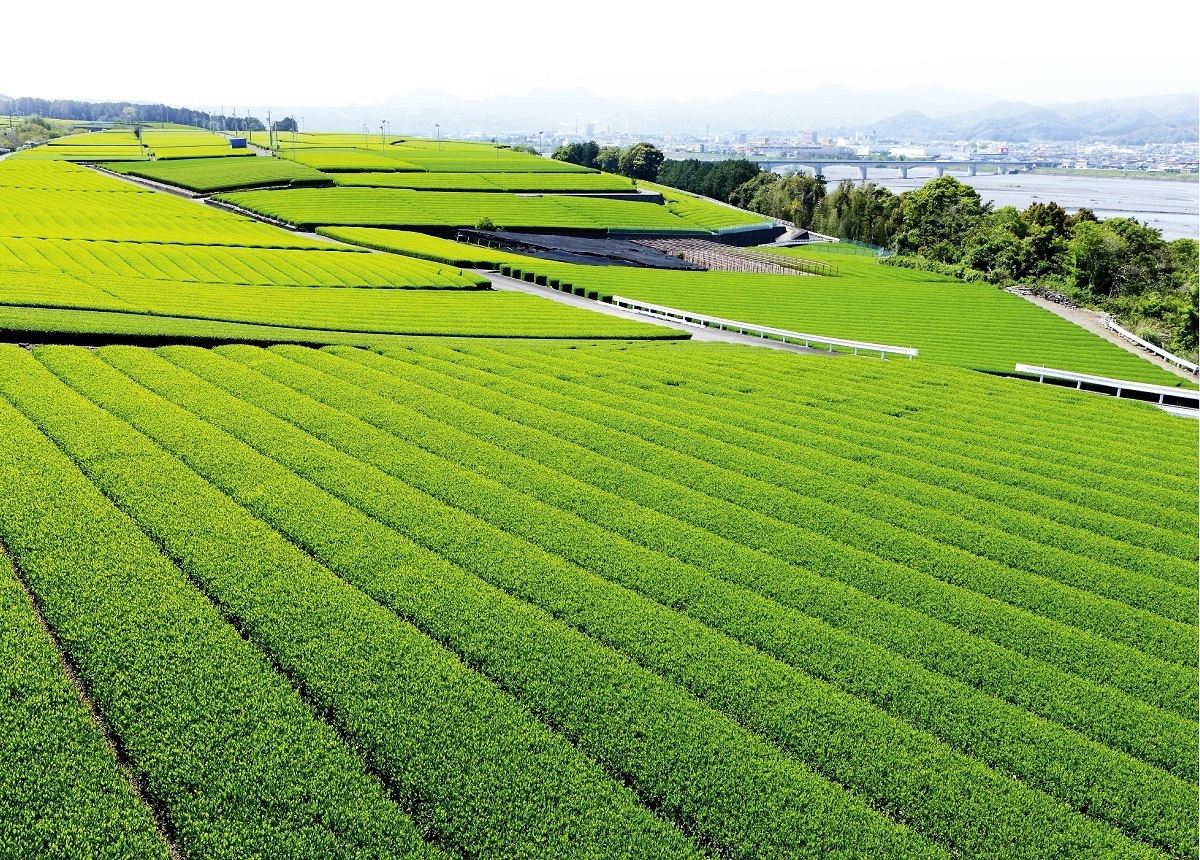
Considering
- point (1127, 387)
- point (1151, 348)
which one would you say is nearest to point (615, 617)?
point (1127, 387)

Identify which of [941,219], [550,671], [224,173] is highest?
[224,173]

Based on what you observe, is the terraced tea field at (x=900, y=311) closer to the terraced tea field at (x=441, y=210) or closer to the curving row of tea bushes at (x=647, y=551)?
the terraced tea field at (x=441, y=210)

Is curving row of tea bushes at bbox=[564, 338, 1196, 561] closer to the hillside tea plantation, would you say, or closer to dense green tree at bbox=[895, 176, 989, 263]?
the hillside tea plantation

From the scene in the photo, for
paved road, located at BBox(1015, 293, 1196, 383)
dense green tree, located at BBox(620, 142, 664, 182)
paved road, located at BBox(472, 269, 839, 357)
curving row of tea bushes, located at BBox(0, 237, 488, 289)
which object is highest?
dense green tree, located at BBox(620, 142, 664, 182)

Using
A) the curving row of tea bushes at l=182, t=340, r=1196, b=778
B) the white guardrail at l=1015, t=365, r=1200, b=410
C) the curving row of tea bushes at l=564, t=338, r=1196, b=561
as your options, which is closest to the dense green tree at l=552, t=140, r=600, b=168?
the white guardrail at l=1015, t=365, r=1200, b=410

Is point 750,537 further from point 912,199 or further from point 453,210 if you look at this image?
point 912,199

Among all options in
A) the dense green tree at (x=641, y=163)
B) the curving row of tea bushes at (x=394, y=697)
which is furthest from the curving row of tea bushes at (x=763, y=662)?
the dense green tree at (x=641, y=163)

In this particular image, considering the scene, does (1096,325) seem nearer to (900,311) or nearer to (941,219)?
(900,311)

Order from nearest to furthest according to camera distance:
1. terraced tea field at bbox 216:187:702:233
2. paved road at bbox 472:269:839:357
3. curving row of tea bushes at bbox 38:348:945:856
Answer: curving row of tea bushes at bbox 38:348:945:856
paved road at bbox 472:269:839:357
terraced tea field at bbox 216:187:702:233
